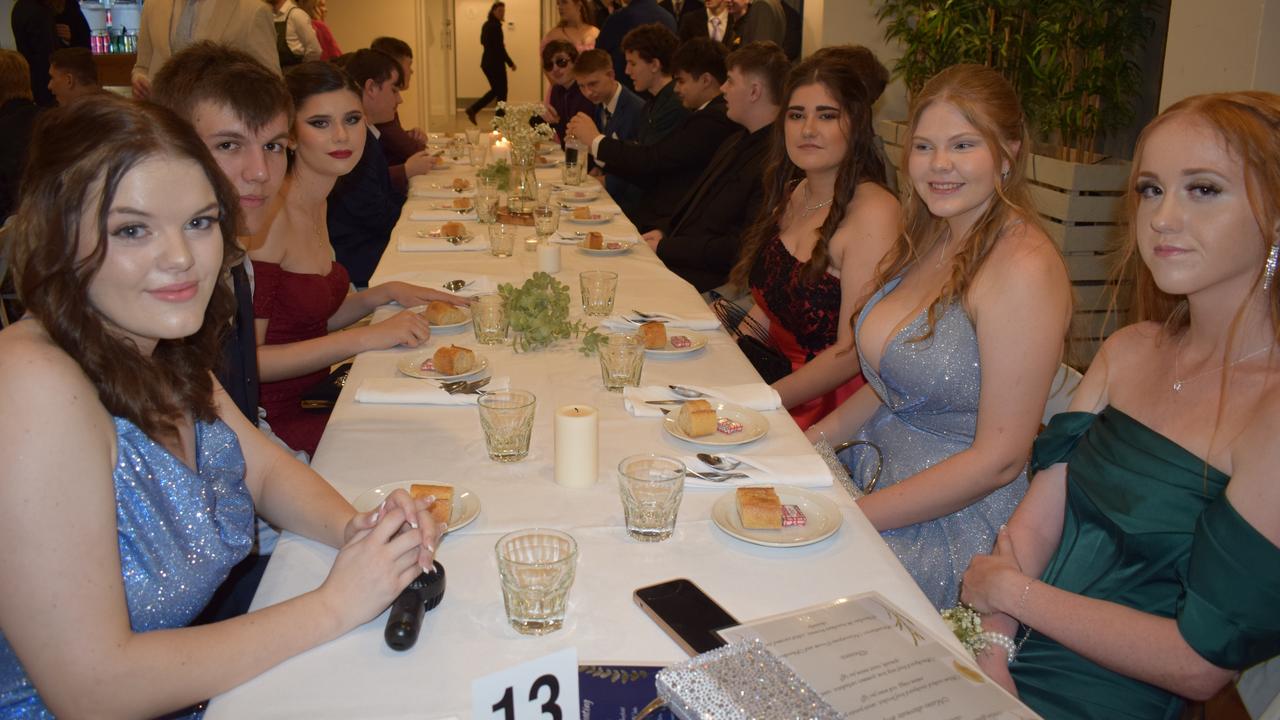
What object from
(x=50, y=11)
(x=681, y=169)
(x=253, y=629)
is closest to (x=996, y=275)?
(x=253, y=629)

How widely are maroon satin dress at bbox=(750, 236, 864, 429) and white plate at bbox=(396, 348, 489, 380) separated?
1.02m

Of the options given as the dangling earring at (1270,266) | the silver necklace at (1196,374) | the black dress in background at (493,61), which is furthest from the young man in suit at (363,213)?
the black dress in background at (493,61)

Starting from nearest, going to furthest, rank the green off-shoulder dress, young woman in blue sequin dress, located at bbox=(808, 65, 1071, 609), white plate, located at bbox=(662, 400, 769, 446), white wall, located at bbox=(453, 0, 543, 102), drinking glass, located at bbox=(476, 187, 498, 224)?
1. the green off-shoulder dress
2. white plate, located at bbox=(662, 400, 769, 446)
3. young woman in blue sequin dress, located at bbox=(808, 65, 1071, 609)
4. drinking glass, located at bbox=(476, 187, 498, 224)
5. white wall, located at bbox=(453, 0, 543, 102)

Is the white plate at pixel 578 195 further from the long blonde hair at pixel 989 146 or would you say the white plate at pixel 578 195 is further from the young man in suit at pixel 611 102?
the long blonde hair at pixel 989 146

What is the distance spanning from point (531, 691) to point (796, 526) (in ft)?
1.88

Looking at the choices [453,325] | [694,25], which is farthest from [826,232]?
[694,25]

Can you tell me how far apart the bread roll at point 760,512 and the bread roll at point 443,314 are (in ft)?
3.97

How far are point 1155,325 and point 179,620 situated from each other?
1571mm

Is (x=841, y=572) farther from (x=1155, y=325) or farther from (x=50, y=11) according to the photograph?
(x=50, y=11)

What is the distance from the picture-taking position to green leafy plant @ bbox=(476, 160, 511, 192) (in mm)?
4411

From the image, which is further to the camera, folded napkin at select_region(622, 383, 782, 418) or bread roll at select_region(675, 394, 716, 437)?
folded napkin at select_region(622, 383, 782, 418)

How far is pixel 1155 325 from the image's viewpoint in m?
1.66

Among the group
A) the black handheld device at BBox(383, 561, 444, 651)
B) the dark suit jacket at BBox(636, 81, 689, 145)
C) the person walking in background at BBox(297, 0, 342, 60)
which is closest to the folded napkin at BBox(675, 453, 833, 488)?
the black handheld device at BBox(383, 561, 444, 651)

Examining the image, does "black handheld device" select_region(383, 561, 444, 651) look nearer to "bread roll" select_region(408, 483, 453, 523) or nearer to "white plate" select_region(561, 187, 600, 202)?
"bread roll" select_region(408, 483, 453, 523)
